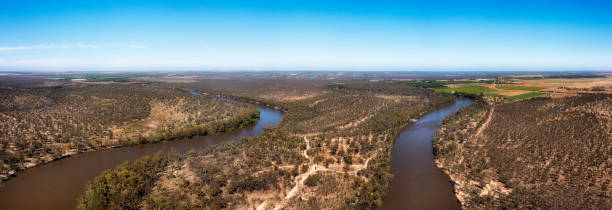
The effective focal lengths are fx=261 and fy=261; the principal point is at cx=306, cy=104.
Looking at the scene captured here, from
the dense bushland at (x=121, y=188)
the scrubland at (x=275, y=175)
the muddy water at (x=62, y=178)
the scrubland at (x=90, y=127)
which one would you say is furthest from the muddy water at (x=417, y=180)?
the scrubland at (x=90, y=127)

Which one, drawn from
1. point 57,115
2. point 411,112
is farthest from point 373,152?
point 57,115

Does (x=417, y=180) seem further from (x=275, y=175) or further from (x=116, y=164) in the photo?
(x=116, y=164)

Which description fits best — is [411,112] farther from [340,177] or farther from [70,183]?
[70,183]

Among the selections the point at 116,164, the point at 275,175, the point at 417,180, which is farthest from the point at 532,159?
the point at 116,164

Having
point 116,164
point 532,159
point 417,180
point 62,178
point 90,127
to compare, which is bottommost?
point 417,180

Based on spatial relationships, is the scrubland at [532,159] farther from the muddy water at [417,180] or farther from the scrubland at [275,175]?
the scrubland at [275,175]
